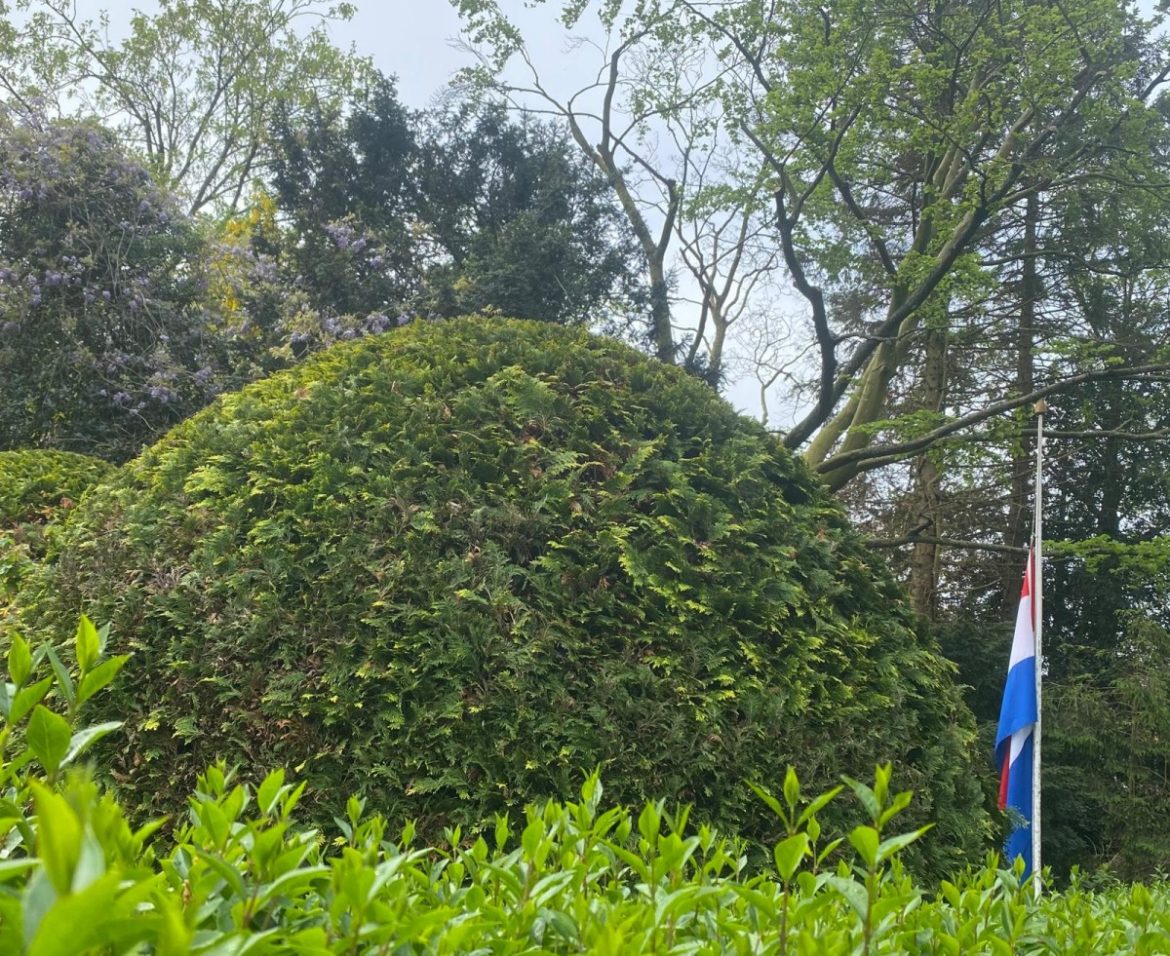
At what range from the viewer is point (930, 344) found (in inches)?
533

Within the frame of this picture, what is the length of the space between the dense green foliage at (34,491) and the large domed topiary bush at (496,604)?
1.85 m

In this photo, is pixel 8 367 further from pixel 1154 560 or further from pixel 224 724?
pixel 1154 560

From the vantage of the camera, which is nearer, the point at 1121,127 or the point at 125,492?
the point at 125,492

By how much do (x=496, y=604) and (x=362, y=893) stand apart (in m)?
2.53

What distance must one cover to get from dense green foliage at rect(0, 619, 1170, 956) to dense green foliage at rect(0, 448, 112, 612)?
4.94 m

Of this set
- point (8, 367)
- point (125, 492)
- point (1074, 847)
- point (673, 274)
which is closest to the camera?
point (125, 492)

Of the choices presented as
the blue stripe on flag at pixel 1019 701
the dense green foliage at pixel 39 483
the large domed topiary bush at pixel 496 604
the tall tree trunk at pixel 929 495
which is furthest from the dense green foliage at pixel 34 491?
the tall tree trunk at pixel 929 495

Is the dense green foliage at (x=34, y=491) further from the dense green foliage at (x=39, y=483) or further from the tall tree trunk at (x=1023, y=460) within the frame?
the tall tree trunk at (x=1023, y=460)

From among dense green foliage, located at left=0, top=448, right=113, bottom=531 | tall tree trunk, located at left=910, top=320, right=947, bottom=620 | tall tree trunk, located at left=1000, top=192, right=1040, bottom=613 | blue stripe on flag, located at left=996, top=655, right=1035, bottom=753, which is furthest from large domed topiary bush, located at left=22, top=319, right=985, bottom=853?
tall tree trunk, located at left=1000, top=192, right=1040, bottom=613

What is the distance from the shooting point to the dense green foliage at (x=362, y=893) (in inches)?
19.4

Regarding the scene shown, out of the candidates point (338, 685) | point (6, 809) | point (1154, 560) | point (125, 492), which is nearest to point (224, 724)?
point (338, 685)

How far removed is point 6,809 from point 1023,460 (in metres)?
14.9

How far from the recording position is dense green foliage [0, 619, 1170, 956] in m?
0.49

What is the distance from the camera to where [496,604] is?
3322mm
